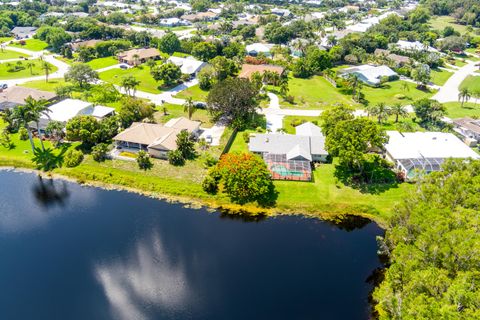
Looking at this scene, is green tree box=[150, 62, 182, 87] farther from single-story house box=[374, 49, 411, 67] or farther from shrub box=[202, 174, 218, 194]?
single-story house box=[374, 49, 411, 67]

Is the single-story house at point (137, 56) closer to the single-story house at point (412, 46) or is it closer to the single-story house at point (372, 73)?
the single-story house at point (372, 73)

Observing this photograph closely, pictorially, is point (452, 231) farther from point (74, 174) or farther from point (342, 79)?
point (342, 79)

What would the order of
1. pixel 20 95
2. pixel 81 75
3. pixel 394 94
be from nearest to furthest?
pixel 20 95
pixel 81 75
pixel 394 94

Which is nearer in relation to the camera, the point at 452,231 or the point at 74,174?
the point at 452,231

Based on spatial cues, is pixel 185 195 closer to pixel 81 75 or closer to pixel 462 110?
pixel 81 75

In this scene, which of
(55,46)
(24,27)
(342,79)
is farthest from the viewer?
(24,27)

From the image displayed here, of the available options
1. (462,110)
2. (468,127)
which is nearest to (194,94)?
(468,127)

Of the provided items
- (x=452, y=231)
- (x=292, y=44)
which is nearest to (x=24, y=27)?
(x=292, y=44)
